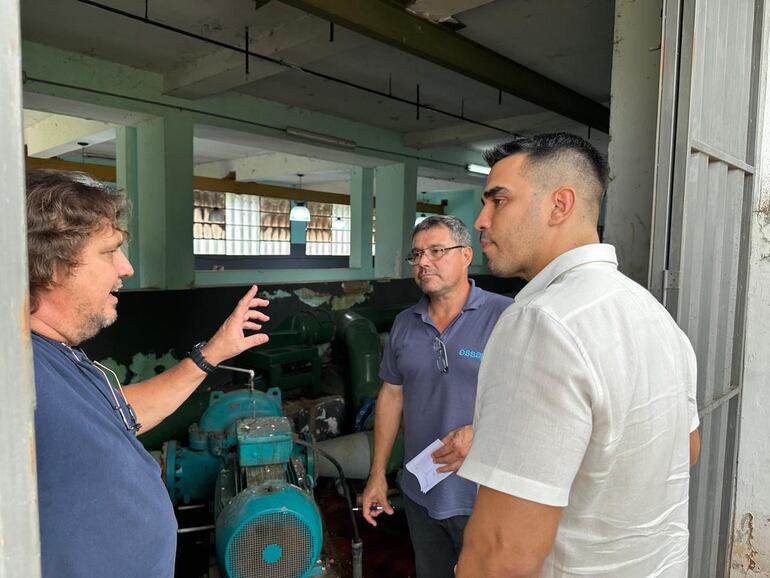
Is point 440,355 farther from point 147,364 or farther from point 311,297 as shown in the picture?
point 311,297

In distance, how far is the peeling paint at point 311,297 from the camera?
5297mm

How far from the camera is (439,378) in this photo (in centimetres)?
179

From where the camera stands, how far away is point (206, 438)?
2.65 m

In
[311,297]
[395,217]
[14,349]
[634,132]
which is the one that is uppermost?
[395,217]

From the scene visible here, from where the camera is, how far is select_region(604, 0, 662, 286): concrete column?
5.16 feet

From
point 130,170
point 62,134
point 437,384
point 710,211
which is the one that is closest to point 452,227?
point 437,384

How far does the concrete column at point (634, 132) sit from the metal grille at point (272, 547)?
4.78ft

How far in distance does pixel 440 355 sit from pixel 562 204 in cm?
85

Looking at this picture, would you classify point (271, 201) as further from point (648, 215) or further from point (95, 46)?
point (648, 215)

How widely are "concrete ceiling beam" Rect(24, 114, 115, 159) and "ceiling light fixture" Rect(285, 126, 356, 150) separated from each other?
1.66m

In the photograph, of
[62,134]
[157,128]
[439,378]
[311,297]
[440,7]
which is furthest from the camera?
[62,134]

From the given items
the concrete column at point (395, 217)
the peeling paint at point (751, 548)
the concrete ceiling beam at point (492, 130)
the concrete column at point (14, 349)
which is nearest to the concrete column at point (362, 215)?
the concrete column at point (395, 217)

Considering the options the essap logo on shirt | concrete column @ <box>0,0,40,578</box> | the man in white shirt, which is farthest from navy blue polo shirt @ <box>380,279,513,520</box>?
concrete column @ <box>0,0,40,578</box>

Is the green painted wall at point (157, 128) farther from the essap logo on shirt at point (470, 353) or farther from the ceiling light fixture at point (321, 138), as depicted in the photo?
the essap logo on shirt at point (470, 353)
